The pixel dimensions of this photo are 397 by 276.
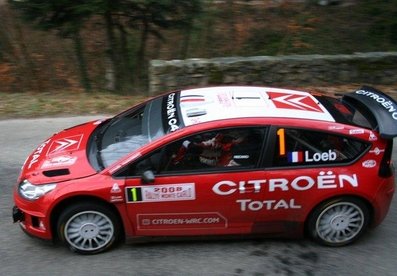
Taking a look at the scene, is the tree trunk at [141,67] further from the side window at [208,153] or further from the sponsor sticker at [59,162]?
the side window at [208,153]

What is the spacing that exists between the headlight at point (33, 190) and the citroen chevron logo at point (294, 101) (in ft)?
7.93

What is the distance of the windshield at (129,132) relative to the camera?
497cm

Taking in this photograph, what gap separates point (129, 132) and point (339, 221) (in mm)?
2334

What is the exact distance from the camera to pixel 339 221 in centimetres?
513

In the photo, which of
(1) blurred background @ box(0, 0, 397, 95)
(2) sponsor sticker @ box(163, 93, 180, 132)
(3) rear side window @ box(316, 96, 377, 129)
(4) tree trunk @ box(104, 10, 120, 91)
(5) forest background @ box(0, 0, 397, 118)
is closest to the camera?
(2) sponsor sticker @ box(163, 93, 180, 132)

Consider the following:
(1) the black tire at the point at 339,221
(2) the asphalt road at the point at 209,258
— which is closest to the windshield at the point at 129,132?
(2) the asphalt road at the point at 209,258

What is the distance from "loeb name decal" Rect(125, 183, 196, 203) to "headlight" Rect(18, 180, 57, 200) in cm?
75

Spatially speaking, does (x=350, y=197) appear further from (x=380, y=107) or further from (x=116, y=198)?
(x=116, y=198)

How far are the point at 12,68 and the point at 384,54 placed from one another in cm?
989

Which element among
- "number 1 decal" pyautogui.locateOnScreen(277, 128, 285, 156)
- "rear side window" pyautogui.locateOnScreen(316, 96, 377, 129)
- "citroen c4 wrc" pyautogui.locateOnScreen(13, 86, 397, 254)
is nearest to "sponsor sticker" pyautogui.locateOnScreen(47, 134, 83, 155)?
"citroen c4 wrc" pyautogui.locateOnScreen(13, 86, 397, 254)

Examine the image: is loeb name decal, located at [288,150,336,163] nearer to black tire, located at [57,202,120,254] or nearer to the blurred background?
black tire, located at [57,202,120,254]

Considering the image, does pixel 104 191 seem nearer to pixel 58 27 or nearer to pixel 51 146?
pixel 51 146

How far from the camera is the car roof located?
5000mm

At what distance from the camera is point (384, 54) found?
10633mm
